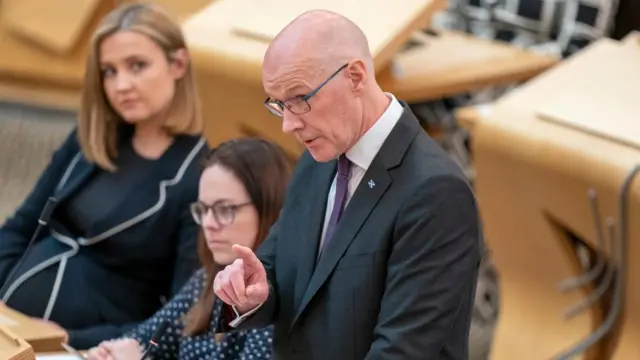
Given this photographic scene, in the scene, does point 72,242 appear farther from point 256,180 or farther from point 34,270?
point 256,180

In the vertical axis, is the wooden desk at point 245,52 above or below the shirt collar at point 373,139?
below

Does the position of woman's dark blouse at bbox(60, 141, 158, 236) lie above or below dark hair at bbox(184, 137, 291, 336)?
below

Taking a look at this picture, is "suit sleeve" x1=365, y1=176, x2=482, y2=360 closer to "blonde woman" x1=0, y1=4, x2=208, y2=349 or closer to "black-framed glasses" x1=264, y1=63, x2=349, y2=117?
"black-framed glasses" x1=264, y1=63, x2=349, y2=117

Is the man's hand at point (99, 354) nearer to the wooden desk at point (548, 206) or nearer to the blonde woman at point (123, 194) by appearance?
the blonde woman at point (123, 194)

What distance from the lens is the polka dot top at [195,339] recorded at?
4.73 ft

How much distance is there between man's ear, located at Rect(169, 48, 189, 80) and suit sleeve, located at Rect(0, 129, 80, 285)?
26 centimetres

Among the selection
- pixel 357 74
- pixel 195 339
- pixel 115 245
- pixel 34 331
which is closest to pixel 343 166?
pixel 357 74

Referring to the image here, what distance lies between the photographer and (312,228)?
1160 millimetres

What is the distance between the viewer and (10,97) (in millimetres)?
3566

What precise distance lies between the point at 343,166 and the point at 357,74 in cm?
14

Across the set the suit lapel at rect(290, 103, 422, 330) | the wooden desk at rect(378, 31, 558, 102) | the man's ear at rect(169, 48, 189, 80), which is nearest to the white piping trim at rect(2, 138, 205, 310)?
the man's ear at rect(169, 48, 189, 80)

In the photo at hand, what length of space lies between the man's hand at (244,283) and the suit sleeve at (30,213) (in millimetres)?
949

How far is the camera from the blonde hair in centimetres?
189

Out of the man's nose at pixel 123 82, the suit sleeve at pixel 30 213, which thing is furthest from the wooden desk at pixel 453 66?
the suit sleeve at pixel 30 213
